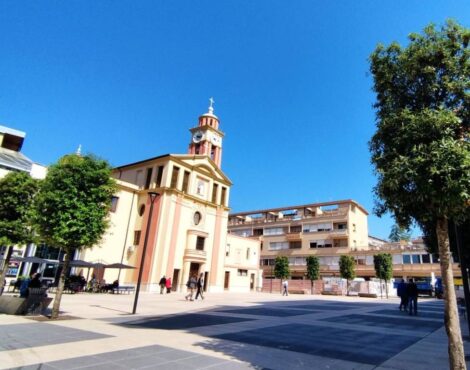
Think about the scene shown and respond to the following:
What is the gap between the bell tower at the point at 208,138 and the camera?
4469 cm

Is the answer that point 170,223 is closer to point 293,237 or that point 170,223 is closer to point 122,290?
point 122,290

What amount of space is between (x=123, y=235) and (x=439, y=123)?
31.9m

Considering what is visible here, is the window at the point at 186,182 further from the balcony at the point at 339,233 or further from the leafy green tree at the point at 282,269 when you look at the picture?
the balcony at the point at 339,233

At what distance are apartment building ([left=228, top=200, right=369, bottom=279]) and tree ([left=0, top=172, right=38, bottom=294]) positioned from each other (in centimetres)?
4804

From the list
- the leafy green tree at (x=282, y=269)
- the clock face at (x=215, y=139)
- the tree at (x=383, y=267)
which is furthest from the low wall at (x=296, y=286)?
the clock face at (x=215, y=139)

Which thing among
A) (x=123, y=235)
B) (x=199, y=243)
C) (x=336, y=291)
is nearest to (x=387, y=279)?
(x=336, y=291)

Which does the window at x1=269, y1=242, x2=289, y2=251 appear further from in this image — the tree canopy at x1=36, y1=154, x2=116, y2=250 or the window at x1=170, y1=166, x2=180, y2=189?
the tree canopy at x1=36, y1=154, x2=116, y2=250

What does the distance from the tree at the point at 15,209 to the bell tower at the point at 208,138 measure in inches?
1189

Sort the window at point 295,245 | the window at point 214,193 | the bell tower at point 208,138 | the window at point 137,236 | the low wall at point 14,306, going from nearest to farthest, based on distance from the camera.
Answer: the low wall at point 14,306 < the window at point 137,236 < the window at point 214,193 < the bell tower at point 208,138 < the window at point 295,245

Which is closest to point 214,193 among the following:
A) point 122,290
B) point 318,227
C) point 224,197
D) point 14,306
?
point 224,197

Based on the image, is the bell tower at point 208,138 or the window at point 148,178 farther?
the bell tower at point 208,138

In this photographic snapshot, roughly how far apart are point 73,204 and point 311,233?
51.0 m

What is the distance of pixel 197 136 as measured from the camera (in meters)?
45.8

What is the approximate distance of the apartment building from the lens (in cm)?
5397
